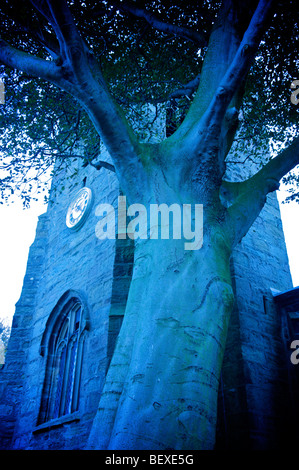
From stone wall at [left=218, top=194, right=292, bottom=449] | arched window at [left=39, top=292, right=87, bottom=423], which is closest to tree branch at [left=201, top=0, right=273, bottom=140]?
stone wall at [left=218, top=194, right=292, bottom=449]

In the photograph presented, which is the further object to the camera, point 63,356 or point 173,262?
point 63,356

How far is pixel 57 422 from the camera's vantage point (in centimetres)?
715

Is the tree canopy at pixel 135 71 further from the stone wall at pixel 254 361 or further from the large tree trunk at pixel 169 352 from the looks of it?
the large tree trunk at pixel 169 352

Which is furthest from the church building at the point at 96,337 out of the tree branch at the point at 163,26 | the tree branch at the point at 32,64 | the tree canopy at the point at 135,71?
the tree branch at the point at 32,64

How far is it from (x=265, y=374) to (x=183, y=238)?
426 centimetres

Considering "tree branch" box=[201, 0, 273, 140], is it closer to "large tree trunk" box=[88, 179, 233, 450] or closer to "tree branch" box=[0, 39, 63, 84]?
"large tree trunk" box=[88, 179, 233, 450]

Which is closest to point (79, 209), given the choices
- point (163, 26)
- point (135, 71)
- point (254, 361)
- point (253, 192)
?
point (135, 71)

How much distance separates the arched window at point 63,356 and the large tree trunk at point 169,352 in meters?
4.53

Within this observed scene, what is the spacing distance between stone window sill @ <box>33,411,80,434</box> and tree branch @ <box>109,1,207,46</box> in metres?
6.93

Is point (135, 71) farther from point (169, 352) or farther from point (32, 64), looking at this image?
point (169, 352)

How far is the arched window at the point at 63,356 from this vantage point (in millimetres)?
7862

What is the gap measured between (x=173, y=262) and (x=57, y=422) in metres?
5.35

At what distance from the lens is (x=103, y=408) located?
10.3ft
